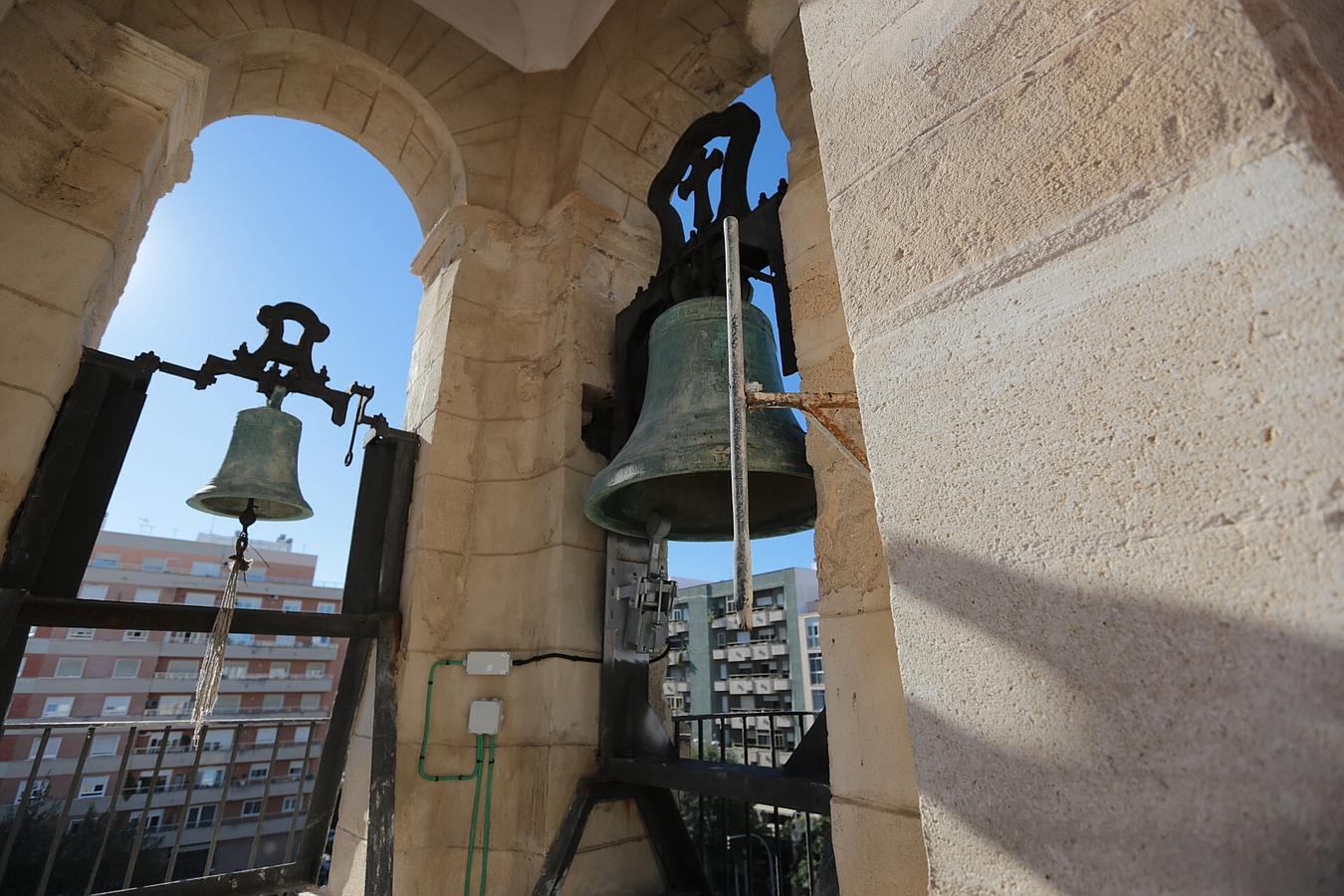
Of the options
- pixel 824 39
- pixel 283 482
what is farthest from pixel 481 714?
pixel 824 39

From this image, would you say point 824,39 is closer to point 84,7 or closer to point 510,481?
point 510,481

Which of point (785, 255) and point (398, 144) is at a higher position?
point (398, 144)

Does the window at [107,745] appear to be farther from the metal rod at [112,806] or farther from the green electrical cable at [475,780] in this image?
the green electrical cable at [475,780]

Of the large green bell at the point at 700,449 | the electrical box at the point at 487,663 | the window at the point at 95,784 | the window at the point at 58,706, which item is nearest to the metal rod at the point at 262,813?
the electrical box at the point at 487,663

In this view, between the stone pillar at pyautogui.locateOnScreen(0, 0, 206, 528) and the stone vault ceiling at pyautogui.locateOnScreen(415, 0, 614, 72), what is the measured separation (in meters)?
1.41

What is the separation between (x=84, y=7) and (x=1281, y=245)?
133 inches

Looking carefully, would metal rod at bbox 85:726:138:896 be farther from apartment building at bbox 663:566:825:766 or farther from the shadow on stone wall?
apartment building at bbox 663:566:825:766

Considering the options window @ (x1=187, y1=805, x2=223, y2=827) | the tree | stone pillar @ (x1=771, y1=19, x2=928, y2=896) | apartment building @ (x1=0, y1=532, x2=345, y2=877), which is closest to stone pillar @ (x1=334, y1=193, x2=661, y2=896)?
stone pillar @ (x1=771, y1=19, x2=928, y2=896)

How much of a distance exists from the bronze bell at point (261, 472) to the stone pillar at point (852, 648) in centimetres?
205

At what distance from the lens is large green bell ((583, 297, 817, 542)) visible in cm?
172

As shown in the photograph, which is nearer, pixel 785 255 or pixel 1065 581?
pixel 1065 581

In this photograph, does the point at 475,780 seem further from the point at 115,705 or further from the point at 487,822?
the point at 115,705

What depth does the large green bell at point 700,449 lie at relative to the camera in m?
1.72

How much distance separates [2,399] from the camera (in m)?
1.82
